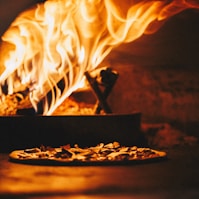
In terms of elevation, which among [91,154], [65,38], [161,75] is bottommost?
[91,154]

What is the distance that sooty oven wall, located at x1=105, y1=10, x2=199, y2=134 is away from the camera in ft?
17.7

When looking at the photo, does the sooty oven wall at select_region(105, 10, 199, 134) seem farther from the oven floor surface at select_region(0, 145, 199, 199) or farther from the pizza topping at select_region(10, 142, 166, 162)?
the oven floor surface at select_region(0, 145, 199, 199)

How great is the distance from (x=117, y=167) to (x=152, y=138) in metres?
1.71

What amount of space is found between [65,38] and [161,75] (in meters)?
1.07

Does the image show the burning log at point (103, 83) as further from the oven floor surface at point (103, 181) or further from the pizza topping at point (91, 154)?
the oven floor surface at point (103, 181)

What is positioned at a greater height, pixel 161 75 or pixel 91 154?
pixel 161 75

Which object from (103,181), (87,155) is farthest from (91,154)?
(103,181)

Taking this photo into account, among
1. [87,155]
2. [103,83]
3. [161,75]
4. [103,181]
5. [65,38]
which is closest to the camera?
[103,181]

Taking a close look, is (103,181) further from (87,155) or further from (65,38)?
(65,38)

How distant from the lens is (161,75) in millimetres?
5566

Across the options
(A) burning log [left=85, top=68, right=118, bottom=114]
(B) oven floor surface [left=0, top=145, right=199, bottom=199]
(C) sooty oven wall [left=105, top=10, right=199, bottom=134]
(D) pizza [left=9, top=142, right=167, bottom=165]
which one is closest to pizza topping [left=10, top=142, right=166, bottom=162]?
(D) pizza [left=9, top=142, right=167, bottom=165]

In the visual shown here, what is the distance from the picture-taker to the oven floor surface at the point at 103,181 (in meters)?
2.79

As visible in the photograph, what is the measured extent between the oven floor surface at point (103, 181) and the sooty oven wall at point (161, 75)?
141 cm

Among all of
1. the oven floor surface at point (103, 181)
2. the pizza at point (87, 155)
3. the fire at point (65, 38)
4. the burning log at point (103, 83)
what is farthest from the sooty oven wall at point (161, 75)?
the oven floor surface at point (103, 181)
